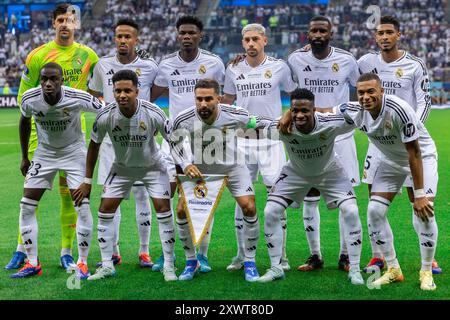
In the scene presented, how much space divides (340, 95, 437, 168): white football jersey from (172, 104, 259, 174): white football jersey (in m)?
1.06

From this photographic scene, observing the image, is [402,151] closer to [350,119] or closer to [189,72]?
[350,119]

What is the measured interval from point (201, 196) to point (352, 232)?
151cm

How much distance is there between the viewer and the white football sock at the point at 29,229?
7871 mm

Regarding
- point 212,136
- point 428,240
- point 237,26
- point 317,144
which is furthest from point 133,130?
point 237,26

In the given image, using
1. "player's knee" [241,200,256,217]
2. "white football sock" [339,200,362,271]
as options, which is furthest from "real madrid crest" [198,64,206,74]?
"white football sock" [339,200,362,271]

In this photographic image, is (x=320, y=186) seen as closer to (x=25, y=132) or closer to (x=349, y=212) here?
(x=349, y=212)

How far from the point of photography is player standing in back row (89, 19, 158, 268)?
28.1ft

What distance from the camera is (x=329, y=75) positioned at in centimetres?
845

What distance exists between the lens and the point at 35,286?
288 inches

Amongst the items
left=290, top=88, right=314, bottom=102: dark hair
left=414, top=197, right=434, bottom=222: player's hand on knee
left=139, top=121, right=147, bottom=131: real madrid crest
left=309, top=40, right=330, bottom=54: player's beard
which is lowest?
left=414, top=197, right=434, bottom=222: player's hand on knee

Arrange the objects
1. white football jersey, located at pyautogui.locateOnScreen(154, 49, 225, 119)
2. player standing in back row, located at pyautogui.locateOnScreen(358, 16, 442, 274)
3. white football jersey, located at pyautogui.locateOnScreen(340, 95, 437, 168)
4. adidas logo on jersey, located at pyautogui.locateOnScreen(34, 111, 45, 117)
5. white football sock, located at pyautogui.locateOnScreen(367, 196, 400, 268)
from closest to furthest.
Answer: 1. white football jersey, located at pyautogui.locateOnScreen(340, 95, 437, 168)
2. white football sock, located at pyautogui.locateOnScreen(367, 196, 400, 268)
3. adidas logo on jersey, located at pyautogui.locateOnScreen(34, 111, 45, 117)
4. player standing in back row, located at pyautogui.locateOnScreen(358, 16, 442, 274)
5. white football jersey, located at pyautogui.locateOnScreen(154, 49, 225, 119)

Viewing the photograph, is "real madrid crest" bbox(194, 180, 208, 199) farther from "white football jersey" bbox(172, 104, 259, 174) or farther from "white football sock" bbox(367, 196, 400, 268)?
"white football sock" bbox(367, 196, 400, 268)

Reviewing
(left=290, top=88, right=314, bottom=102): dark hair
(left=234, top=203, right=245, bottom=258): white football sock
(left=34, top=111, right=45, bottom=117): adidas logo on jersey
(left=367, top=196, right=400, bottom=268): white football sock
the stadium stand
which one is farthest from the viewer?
the stadium stand

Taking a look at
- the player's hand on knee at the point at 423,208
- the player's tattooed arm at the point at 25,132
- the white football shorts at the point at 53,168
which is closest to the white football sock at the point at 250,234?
the player's hand on knee at the point at 423,208
